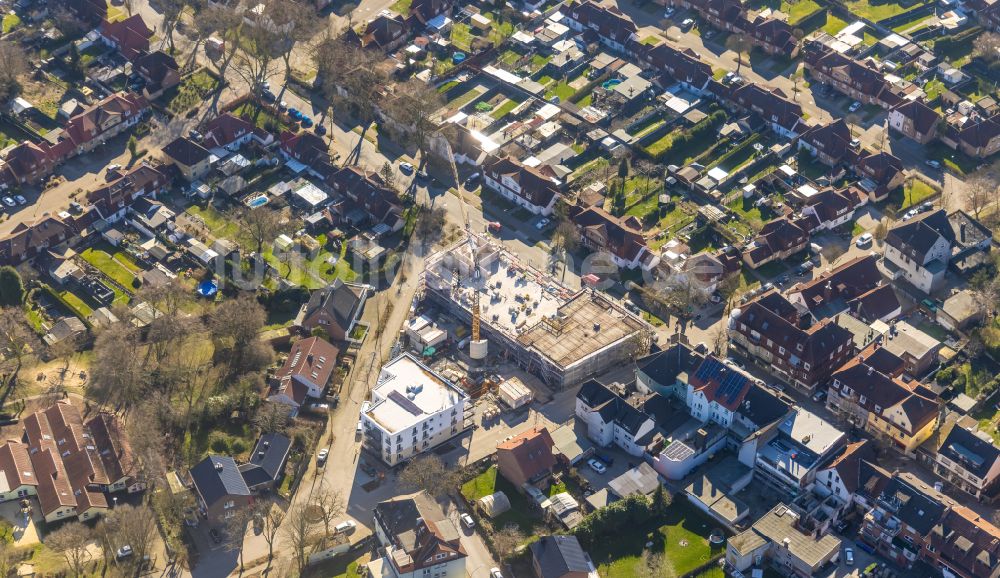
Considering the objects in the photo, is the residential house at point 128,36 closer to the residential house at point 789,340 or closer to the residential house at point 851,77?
the residential house at point 851,77

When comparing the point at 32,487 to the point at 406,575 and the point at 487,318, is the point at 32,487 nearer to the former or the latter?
the point at 406,575

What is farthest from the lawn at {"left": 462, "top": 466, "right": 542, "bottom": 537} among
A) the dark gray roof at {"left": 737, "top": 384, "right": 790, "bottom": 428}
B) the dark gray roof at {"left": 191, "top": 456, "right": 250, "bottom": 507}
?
the dark gray roof at {"left": 737, "top": 384, "right": 790, "bottom": 428}

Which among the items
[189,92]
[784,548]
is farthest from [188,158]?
[784,548]

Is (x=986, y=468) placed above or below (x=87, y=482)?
above

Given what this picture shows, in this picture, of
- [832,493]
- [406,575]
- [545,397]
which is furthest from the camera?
[545,397]

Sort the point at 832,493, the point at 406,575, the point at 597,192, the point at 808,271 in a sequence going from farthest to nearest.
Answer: the point at 597,192, the point at 808,271, the point at 832,493, the point at 406,575

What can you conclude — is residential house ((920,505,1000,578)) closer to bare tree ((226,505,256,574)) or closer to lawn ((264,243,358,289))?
bare tree ((226,505,256,574))

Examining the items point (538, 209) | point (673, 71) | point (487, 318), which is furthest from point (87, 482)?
point (673, 71)
